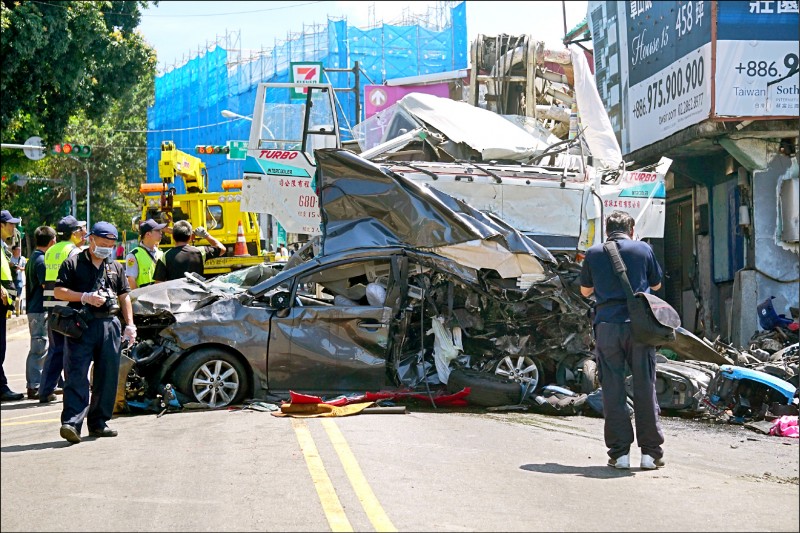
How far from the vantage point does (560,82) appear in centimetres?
1900

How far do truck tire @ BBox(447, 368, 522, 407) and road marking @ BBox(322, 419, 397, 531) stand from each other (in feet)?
6.30

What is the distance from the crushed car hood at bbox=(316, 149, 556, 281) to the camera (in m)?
11.2

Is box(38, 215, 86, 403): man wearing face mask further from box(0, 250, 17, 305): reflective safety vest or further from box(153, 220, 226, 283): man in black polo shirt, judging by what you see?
Answer: box(153, 220, 226, 283): man in black polo shirt

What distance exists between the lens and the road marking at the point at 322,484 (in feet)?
18.8

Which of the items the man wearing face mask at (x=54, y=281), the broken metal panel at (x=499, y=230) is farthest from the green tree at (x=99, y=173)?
the broken metal panel at (x=499, y=230)

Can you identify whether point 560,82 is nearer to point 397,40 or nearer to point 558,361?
point 558,361

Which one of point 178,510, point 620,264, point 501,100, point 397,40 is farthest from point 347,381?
point 397,40

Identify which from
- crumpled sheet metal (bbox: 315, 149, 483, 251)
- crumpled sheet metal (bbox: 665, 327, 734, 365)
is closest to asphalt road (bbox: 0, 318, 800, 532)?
crumpled sheet metal (bbox: 665, 327, 734, 365)

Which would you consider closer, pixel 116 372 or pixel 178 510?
pixel 178 510

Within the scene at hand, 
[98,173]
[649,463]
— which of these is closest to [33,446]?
[649,463]

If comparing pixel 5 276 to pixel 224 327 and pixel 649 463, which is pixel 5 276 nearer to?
pixel 224 327

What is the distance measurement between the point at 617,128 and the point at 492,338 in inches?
476

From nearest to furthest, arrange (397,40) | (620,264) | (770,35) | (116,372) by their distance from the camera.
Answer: (620,264) < (116,372) < (770,35) < (397,40)

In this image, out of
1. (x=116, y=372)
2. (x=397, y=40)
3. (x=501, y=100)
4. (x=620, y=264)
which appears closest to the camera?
(x=620, y=264)
